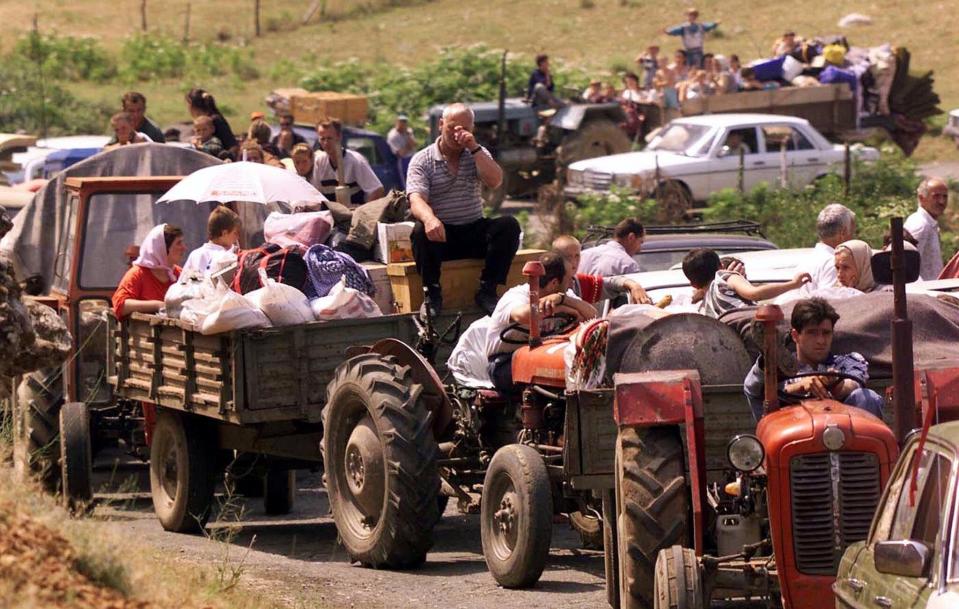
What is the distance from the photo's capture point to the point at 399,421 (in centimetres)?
1120

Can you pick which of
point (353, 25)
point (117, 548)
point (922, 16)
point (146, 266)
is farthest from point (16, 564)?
point (353, 25)

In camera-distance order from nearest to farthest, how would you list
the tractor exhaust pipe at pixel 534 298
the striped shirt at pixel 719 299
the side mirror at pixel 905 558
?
the side mirror at pixel 905 558, the tractor exhaust pipe at pixel 534 298, the striped shirt at pixel 719 299

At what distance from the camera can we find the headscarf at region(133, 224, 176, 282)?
1355cm

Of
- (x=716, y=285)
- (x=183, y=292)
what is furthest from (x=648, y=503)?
(x=183, y=292)

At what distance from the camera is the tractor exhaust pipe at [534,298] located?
1089 centimetres

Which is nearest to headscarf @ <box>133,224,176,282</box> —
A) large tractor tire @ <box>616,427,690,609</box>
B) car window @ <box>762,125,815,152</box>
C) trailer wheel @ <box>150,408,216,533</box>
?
trailer wheel @ <box>150,408,216,533</box>

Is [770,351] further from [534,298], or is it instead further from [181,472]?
[181,472]

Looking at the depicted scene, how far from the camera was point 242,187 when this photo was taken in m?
14.0

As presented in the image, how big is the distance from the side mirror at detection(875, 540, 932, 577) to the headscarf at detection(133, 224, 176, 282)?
8.22 m

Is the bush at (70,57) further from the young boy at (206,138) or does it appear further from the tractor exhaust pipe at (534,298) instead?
the tractor exhaust pipe at (534,298)

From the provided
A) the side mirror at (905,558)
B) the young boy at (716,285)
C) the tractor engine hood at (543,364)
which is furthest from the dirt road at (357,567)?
the side mirror at (905,558)

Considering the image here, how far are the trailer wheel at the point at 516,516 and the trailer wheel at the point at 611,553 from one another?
77 centimetres

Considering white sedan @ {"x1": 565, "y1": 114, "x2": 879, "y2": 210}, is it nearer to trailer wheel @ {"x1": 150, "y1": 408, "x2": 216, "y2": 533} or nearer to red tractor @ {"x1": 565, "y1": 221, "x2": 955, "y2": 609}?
trailer wheel @ {"x1": 150, "y1": 408, "x2": 216, "y2": 533}

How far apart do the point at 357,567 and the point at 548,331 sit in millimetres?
1847
